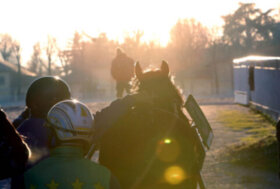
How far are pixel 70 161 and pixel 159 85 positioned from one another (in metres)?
1.24

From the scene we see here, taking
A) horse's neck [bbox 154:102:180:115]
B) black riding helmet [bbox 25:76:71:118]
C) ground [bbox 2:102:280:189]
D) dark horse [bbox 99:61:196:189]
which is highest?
black riding helmet [bbox 25:76:71:118]

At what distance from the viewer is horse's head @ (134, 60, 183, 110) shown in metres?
3.99

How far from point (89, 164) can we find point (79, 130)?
19 centimetres

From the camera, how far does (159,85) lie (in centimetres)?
401

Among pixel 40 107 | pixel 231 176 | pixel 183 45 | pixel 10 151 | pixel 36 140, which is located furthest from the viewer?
pixel 183 45

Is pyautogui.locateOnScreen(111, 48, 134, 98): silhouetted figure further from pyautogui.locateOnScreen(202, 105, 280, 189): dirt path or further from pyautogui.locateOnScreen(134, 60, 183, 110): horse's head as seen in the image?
pyautogui.locateOnScreen(134, 60, 183, 110): horse's head

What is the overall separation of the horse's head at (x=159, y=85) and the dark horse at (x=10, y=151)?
1306mm

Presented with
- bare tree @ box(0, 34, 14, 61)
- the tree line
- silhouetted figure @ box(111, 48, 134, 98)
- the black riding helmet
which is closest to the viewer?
the black riding helmet

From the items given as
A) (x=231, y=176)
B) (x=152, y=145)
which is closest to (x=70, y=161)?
(x=152, y=145)

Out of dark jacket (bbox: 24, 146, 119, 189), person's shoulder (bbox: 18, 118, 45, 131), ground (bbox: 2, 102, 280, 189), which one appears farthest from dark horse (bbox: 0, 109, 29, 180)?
ground (bbox: 2, 102, 280, 189)

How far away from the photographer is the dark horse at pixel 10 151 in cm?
275

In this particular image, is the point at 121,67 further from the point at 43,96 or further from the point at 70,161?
the point at 70,161

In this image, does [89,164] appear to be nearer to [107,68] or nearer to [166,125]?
[166,125]

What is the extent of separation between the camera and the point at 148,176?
3852mm
